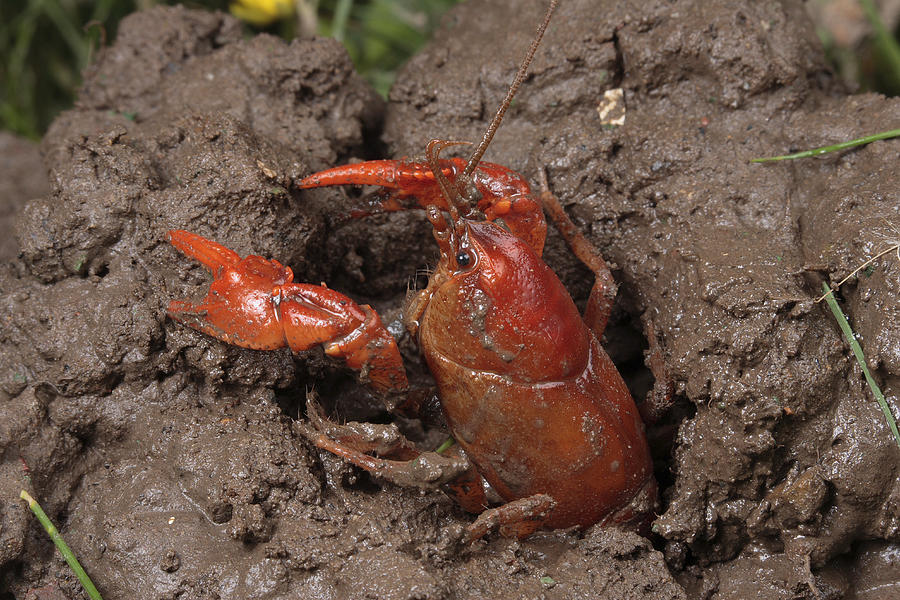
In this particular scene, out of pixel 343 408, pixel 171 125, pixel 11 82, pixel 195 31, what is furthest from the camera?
pixel 11 82

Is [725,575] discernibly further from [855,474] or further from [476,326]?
[476,326]

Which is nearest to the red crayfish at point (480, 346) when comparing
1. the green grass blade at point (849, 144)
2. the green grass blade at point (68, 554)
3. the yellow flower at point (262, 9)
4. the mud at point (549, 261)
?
the mud at point (549, 261)

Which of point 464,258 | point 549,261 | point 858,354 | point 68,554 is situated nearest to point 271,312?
point 464,258

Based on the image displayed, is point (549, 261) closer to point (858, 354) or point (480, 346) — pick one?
point (480, 346)

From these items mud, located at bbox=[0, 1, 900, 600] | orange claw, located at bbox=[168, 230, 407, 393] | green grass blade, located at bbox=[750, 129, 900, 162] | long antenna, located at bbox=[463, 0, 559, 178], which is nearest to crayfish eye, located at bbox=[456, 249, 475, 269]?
long antenna, located at bbox=[463, 0, 559, 178]

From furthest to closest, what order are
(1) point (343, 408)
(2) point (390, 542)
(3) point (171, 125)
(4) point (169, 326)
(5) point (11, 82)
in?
(5) point (11, 82)
(1) point (343, 408)
(3) point (171, 125)
(4) point (169, 326)
(2) point (390, 542)

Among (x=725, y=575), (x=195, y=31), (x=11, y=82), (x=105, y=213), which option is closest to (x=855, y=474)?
(x=725, y=575)
